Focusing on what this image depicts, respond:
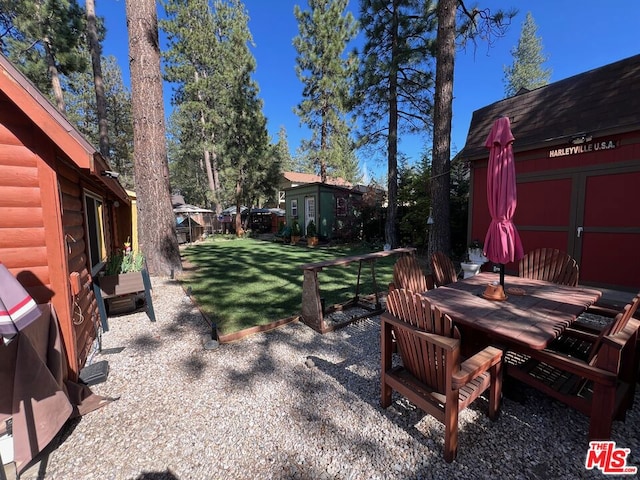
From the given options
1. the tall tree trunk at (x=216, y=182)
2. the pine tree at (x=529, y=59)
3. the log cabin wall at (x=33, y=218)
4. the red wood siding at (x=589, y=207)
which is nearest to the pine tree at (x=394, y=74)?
the red wood siding at (x=589, y=207)

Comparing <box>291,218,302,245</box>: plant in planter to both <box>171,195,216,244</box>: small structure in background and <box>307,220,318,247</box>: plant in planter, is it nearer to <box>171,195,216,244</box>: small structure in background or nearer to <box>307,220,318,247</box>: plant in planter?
<box>307,220,318,247</box>: plant in planter

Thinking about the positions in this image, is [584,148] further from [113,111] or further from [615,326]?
[113,111]

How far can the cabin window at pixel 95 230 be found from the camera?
14.4 feet

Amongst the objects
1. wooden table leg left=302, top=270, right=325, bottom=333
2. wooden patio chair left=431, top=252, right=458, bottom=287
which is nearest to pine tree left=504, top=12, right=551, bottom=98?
wooden patio chair left=431, top=252, right=458, bottom=287

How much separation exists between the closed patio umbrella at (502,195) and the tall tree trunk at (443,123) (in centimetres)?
422

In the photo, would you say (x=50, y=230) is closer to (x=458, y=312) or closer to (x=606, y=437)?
(x=458, y=312)

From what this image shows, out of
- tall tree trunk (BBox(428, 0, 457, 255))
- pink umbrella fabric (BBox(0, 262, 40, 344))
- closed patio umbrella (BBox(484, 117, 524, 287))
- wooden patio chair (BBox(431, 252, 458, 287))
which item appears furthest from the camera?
tall tree trunk (BBox(428, 0, 457, 255))

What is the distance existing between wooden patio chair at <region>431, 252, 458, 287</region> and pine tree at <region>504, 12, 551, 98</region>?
2945 cm

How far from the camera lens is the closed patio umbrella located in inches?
109

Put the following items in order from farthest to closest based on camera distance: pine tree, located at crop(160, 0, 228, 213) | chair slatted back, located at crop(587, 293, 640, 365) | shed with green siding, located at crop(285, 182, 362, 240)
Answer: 1. pine tree, located at crop(160, 0, 228, 213)
2. shed with green siding, located at crop(285, 182, 362, 240)
3. chair slatted back, located at crop(587, 293, 640, 365)

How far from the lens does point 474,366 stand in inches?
74.7

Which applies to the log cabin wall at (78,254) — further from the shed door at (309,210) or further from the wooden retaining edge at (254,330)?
the shed door at (309,210)

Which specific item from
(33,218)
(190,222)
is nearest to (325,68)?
(190,222)

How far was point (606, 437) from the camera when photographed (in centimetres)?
195
